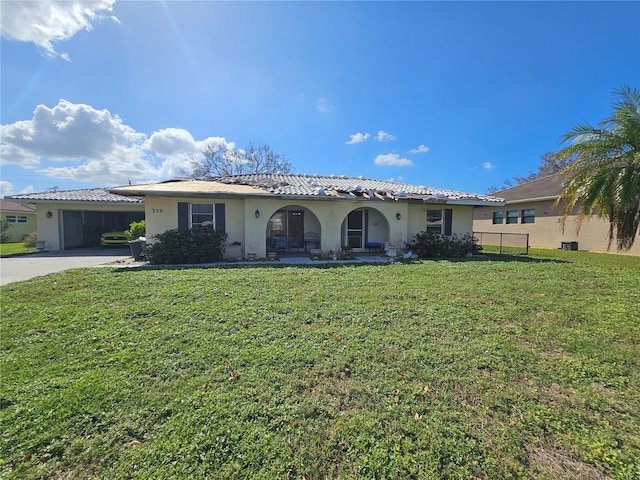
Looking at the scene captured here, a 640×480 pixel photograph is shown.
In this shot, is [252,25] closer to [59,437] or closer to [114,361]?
[114,361]

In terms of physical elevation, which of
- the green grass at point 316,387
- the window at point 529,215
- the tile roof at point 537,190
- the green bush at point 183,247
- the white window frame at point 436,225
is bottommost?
the green grass at point 316,387

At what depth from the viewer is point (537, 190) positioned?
20234 millimetres

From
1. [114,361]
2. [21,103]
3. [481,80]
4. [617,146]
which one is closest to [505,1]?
[481,80]

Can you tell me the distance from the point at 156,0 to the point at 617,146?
47.7 feet

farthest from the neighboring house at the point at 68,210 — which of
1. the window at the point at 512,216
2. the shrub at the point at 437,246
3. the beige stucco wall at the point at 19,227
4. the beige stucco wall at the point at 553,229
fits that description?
the window at the point at 512,216

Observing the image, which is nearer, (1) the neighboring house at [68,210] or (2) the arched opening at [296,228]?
(2) the arched opening at [296,228]

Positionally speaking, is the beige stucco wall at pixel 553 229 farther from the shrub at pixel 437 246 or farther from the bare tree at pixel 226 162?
the bare tree at pixel 226 162

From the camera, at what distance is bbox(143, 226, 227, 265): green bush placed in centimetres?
1042

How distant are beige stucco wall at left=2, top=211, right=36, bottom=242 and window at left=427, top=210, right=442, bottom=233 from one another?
3252 cm

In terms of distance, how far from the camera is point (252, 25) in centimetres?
1024

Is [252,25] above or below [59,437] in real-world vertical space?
above

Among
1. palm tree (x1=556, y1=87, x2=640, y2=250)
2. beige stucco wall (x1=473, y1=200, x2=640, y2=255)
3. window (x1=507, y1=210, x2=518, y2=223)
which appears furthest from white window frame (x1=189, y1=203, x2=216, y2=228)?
window (x1=507, y1=210, x2=518, y2=223)

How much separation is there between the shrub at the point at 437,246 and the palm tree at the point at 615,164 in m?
5.13

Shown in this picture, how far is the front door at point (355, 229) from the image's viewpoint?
47.8 feet
